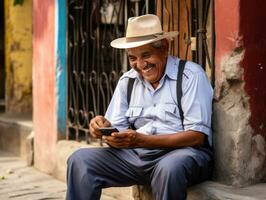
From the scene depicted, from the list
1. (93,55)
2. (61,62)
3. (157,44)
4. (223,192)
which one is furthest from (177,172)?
(61,62)

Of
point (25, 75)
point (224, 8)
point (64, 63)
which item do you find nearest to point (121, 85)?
point (224, 8)

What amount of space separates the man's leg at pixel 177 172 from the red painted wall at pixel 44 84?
8.98 feet

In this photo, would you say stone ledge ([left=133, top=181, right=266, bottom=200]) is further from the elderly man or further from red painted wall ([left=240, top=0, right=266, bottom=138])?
red painted wall ([left=240, top=0, right=266, bottom=138])

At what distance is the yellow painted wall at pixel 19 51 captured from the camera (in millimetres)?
8156

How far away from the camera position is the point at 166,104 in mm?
3971

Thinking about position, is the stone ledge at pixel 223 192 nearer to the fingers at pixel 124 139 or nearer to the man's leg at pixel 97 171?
the man's leg at pixel 97 171

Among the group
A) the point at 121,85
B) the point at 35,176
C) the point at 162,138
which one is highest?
the point at 121,85

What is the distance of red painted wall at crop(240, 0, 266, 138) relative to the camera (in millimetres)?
3803

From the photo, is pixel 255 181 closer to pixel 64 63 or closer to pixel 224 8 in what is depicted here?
pixel 224 8

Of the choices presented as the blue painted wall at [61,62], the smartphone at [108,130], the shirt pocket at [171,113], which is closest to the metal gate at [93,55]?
the blue painted wall at [61,62]

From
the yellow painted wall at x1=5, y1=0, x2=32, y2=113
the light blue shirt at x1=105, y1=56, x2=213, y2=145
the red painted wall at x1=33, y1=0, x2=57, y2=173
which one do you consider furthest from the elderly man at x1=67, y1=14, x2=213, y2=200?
the yellow painted wall at x1=5, y1=0, x2=32, y2=113

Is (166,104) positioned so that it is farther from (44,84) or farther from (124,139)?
(44,84)

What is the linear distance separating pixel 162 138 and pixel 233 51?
0.68 m

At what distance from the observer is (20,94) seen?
26.9ft
